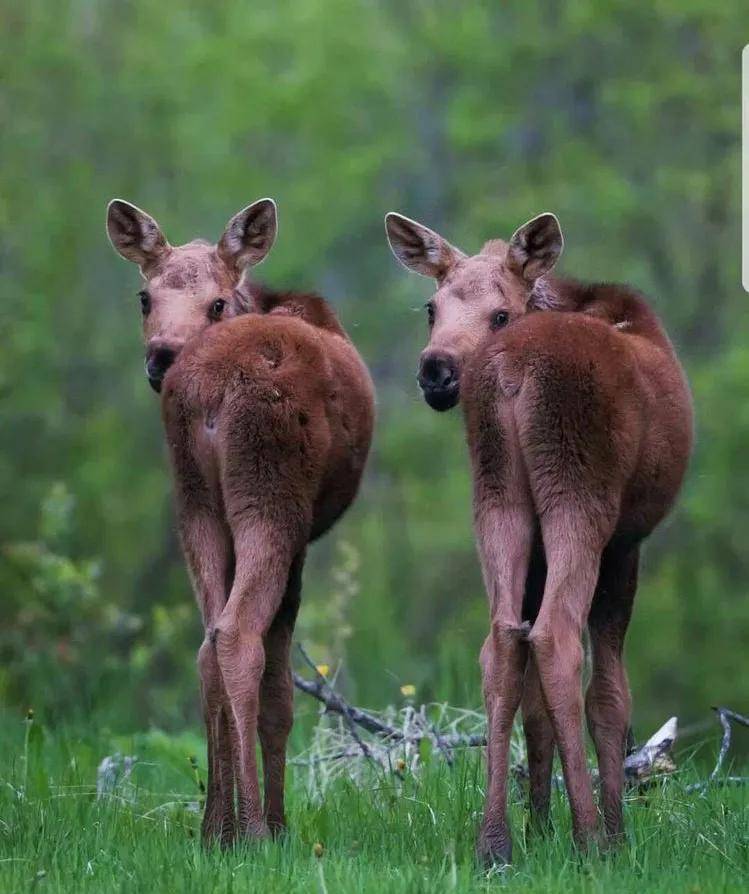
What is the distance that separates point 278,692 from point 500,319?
1.68 metres

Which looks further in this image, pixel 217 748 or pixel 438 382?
pixel 438 382

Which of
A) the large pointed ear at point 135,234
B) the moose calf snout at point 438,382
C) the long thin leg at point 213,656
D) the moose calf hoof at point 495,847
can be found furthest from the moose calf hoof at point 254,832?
the large pointed ear at point 135,234

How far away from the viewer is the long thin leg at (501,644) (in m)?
5.43

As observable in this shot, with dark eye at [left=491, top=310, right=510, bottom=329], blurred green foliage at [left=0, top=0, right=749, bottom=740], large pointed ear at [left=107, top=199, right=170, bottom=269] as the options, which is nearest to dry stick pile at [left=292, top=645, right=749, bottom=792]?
dark eye at [left=491, top=310, right=510, bottom=329]

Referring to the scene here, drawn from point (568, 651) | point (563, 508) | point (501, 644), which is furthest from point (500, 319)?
point (568, 651)

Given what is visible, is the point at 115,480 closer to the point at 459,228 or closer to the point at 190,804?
the point at 459,228

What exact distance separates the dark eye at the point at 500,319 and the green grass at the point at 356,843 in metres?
1.72

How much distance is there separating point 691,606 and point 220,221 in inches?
244

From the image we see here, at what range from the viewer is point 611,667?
6262 mm

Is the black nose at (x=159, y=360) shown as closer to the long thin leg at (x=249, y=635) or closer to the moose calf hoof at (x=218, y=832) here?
the long thin leg at (x=249, y=635)

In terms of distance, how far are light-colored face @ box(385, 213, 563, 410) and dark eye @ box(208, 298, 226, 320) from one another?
854 millimetres

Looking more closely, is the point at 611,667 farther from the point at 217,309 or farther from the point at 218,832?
the point at 217,309

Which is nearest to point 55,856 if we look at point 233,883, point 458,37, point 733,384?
point 233,883

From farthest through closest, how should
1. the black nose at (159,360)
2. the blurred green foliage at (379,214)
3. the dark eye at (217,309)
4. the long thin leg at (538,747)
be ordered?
the blurred green foliage at (379,214) → the dark eye at (217,309) → the black nose at (159,360) → the long thin leg at (538,747)
